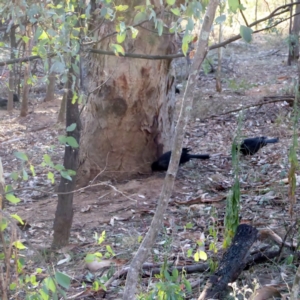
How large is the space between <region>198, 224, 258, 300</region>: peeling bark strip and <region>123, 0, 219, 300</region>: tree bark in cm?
55

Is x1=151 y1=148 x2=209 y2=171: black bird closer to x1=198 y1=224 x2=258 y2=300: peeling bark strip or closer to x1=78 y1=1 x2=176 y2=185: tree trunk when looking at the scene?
x1=78 y1=1 x2=176 y2=185: tree trunk

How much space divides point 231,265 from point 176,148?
102 cm

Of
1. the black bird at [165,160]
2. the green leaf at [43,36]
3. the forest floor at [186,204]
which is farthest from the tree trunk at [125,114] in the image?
the green leaf at [43,36]

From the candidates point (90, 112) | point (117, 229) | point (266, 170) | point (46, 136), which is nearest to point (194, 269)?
point (117, 229)

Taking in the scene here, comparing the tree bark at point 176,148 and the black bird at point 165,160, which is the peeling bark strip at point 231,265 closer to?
the tree bark at point 176,148

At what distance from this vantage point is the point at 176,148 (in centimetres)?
298

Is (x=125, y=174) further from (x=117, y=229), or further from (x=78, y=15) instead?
(x=78, y=15)

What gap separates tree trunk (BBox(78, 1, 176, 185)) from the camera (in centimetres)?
715

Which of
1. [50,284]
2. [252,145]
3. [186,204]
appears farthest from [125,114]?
[50,284]

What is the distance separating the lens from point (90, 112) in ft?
24.5

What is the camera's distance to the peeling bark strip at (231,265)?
3416 mm

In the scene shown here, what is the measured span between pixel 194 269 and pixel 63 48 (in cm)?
184

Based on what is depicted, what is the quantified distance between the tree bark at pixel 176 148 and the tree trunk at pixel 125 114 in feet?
13.9

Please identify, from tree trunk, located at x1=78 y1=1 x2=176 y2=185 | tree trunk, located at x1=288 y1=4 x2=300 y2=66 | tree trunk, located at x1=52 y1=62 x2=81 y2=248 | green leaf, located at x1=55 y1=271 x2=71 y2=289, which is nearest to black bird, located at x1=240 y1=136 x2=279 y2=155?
tree trunk, located at x1=78 y1=1 x2=176 y2=185
